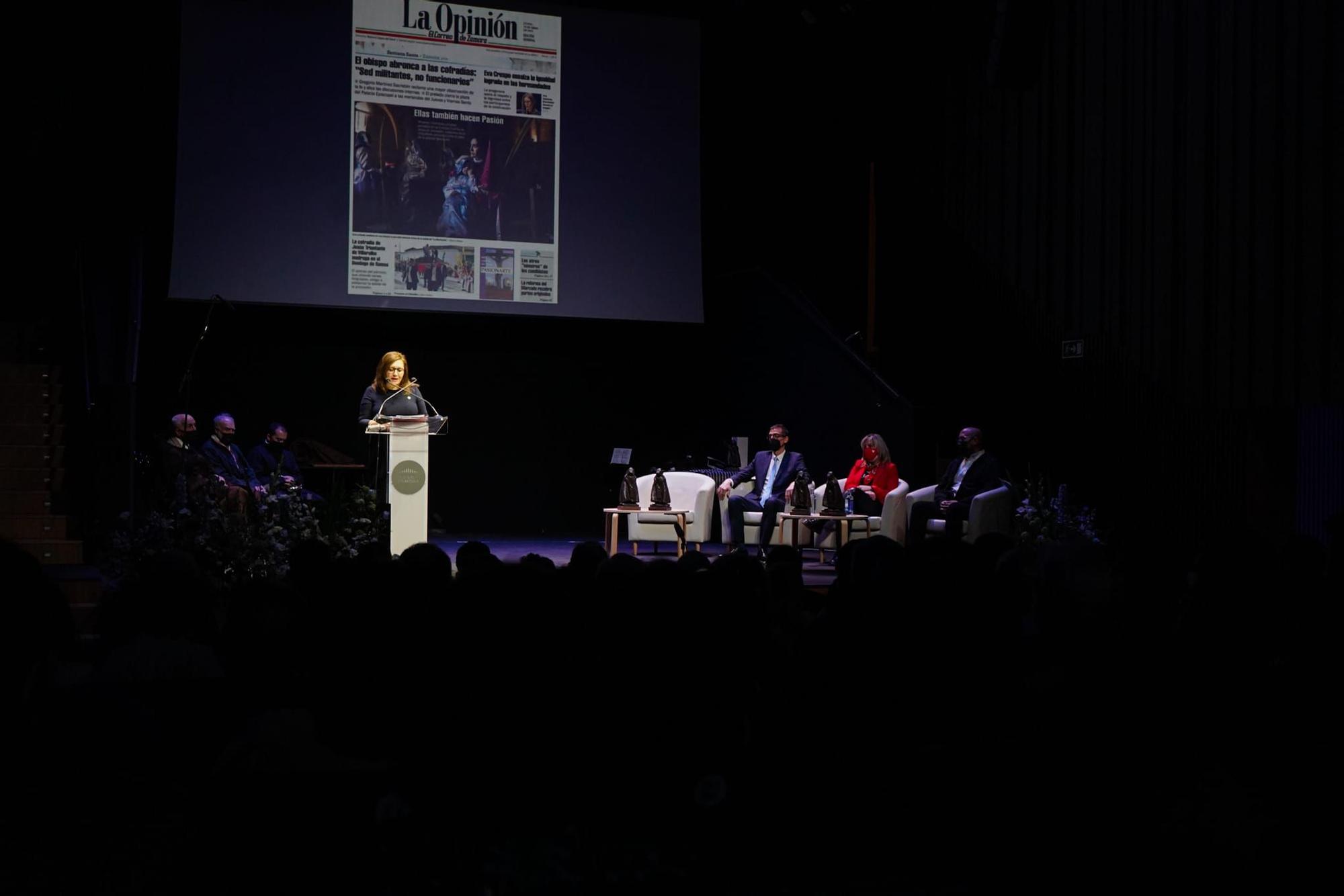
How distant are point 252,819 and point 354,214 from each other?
755cm

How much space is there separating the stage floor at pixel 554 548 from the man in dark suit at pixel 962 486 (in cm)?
73

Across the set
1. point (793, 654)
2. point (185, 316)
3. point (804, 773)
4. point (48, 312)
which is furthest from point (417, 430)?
point (804, 773)

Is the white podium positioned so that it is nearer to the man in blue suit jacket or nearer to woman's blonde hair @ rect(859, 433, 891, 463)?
the man in blue suit jacket

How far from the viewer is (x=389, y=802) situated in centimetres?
211

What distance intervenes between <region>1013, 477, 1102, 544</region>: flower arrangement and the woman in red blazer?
3.91 feet

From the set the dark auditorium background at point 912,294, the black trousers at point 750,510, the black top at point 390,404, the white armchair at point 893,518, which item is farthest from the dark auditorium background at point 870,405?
the black top at point 390,404

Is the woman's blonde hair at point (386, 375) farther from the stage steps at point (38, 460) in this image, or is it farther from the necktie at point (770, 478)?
the necktie at point (770, 478)

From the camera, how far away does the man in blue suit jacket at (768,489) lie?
8977 mm

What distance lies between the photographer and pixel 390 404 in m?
7.48

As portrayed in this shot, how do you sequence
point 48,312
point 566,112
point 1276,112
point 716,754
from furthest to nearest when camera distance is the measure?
point 566,112 < point 48,312 < point 1276,112 < point 716,754

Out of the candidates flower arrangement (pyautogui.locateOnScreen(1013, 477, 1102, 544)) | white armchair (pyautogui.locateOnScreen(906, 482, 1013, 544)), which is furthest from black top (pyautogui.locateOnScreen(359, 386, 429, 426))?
flower arrangement (pyautogui.locateOnScreen(1013, 477, 1102, 544))

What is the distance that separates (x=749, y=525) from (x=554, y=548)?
61.9 inches

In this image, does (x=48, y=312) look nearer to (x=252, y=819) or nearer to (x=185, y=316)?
(x=185, y=316)

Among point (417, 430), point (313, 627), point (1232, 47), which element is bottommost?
point (313, 627)
